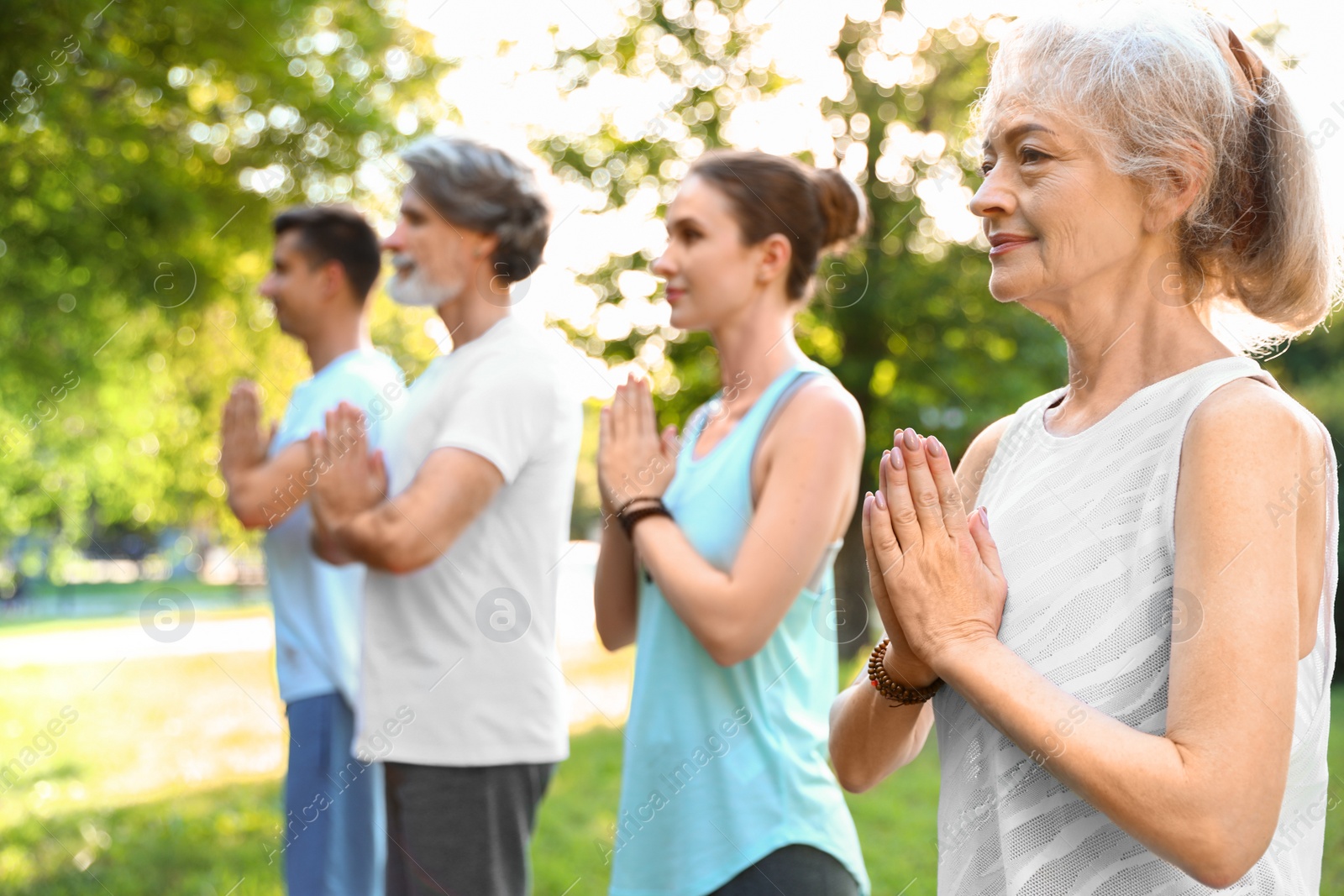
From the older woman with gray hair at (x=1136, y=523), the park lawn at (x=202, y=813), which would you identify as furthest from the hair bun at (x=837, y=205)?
the park lawn at (x=202, y=813)

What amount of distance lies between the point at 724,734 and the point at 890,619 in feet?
2.71

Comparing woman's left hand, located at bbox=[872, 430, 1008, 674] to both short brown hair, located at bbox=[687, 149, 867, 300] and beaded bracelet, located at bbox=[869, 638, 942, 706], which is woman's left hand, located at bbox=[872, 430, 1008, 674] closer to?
beaded bracelet, located at bbox=[869, 638, 942, 706]

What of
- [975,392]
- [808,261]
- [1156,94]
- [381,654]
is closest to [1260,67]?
[1156,94]

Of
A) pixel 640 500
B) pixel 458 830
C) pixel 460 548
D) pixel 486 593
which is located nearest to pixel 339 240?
pixel 460 548

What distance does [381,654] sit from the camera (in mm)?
2756

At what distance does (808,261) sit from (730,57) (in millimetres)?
11264

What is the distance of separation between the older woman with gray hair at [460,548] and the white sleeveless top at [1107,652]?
1.37 meters

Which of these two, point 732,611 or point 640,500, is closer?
point 732,611

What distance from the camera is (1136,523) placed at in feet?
4.51

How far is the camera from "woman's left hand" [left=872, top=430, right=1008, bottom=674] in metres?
1.39

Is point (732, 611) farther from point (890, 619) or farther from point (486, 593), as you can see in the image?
point (486, 593)

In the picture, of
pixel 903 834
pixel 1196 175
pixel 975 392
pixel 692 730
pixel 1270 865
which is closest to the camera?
pixel 1270 865

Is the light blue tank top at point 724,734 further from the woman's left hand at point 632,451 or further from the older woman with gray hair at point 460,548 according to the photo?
the older woman with gray hair at point 460,548

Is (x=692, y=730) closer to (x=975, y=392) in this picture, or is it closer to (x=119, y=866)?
(x=119, y=866)
